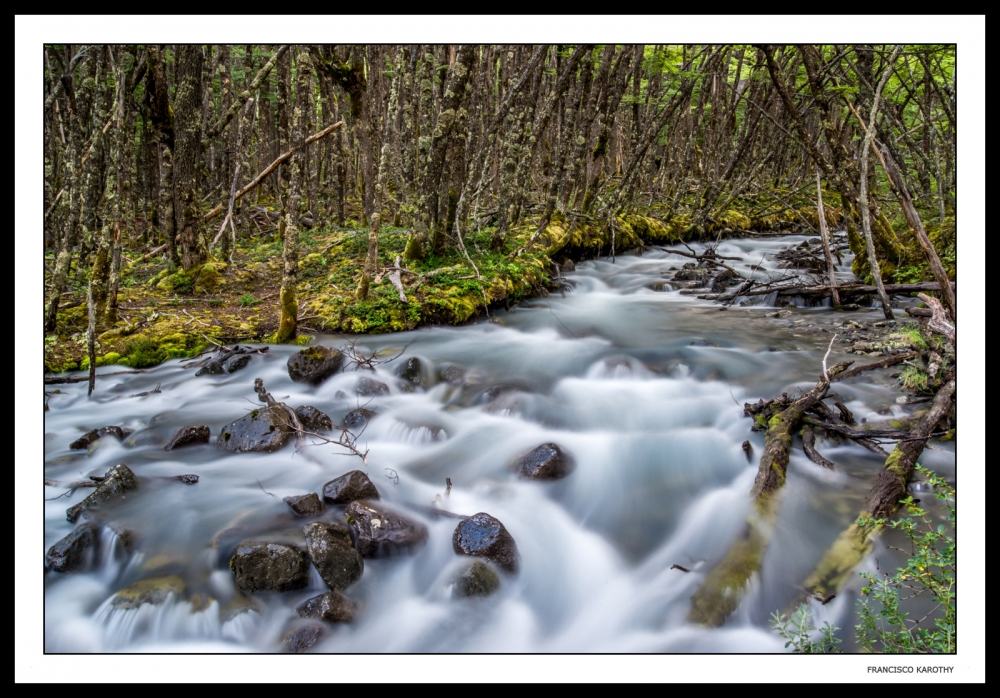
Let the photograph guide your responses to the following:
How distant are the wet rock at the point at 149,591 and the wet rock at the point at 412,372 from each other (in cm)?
272

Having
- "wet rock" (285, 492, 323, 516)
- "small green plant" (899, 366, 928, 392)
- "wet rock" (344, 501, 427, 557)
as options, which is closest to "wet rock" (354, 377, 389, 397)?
"wet rock" (285, 492, 323, 516)

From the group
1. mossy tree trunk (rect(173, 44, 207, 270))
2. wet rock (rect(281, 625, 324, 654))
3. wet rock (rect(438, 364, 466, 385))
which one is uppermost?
mossy tree trunk (rect(173, 44, 207, 270))

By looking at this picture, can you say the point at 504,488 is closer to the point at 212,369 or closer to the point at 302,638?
the point at 302,638

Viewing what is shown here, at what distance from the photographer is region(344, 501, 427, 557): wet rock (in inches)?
131

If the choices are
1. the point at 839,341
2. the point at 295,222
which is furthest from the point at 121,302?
the point at 839,341

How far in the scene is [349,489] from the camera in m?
3.68

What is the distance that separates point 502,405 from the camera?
5176mm

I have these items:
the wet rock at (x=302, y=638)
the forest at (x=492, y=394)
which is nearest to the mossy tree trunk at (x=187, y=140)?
the forest at (x=492, y=394)

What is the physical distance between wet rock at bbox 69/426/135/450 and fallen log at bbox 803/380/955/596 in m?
4.82

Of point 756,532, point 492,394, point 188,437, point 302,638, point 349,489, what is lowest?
point 302,638

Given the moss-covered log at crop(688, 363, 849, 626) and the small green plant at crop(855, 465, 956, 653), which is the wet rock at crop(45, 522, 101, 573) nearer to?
the moss-covered log at crop(688, 363, 849, 626)

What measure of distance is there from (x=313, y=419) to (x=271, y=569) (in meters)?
1.71

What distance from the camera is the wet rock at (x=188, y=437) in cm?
426

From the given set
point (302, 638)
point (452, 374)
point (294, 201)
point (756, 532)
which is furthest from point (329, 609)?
point (294, 201)
